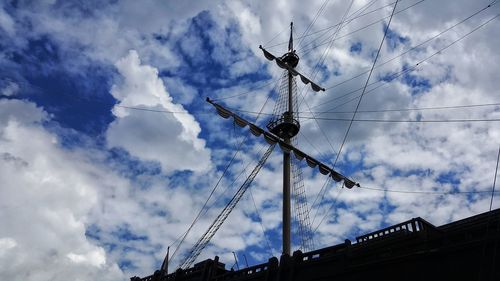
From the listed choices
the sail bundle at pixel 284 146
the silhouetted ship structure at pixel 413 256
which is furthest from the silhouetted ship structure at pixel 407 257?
the sail bundle at pixel 284 146

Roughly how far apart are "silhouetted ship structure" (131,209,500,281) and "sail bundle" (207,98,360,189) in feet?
45.8

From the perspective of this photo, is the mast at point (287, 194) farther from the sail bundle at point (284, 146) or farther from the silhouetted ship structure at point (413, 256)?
the silhouetted ship structure at point (413, 256)

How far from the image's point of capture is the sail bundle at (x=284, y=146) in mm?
29094

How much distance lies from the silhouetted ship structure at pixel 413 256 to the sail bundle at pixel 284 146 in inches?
549

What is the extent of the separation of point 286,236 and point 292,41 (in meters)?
18.0

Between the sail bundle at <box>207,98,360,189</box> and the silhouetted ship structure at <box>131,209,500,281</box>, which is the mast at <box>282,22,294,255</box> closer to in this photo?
the sail bundle at <box>207,98,360,189</box>

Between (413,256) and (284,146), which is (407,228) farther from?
(284,146)

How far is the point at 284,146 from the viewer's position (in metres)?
29.1

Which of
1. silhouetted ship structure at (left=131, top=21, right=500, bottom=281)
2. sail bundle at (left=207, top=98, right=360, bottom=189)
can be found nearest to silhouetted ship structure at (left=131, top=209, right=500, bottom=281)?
silhouetted ship structure at (left=131, top=21, right=500, bottom=281)

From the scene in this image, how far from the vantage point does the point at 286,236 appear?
77.8 ft

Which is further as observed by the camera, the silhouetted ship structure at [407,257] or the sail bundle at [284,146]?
the sail bundle at [284,146]

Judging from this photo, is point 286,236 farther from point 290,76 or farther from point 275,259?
point 290,76

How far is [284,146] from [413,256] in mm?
17528

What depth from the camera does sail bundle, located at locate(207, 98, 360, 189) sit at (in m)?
29.1
